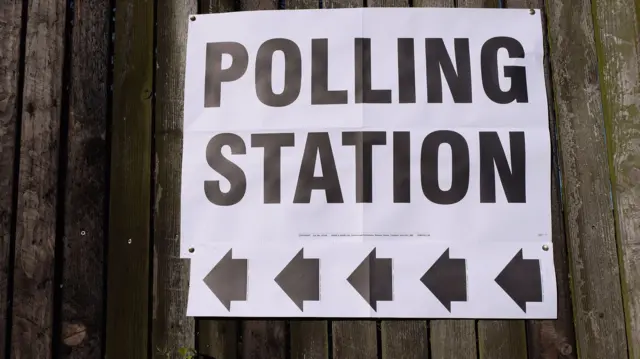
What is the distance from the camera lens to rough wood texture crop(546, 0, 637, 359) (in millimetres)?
1552

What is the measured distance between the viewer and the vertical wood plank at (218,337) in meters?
1.58

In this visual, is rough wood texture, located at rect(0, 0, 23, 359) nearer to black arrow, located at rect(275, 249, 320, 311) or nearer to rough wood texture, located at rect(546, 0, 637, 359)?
black arrow, located at rect(275, 249, 320, 311)

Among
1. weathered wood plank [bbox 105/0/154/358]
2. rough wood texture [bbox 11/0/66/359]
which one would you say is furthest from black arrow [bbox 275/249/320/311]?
rough wood texture [bbox 11/0/66/359]

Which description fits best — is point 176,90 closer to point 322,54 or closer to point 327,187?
point 322,54

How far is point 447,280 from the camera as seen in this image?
5.01 ft

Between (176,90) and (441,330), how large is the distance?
1.13 m

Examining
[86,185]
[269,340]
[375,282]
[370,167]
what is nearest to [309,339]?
[269,340]

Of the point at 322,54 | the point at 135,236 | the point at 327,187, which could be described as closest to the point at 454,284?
the point at 327,187

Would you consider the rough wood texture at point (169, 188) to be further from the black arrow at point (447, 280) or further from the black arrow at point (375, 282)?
the black arrow at point (447, 280)

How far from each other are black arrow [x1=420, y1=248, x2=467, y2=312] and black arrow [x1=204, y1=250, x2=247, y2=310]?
0.54m

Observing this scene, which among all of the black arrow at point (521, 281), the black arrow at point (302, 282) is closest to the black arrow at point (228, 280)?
the black arrow at point (302, 282)

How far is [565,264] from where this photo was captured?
1.57 m

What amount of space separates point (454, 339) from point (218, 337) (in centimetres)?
72

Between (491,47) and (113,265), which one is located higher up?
(491,47)
